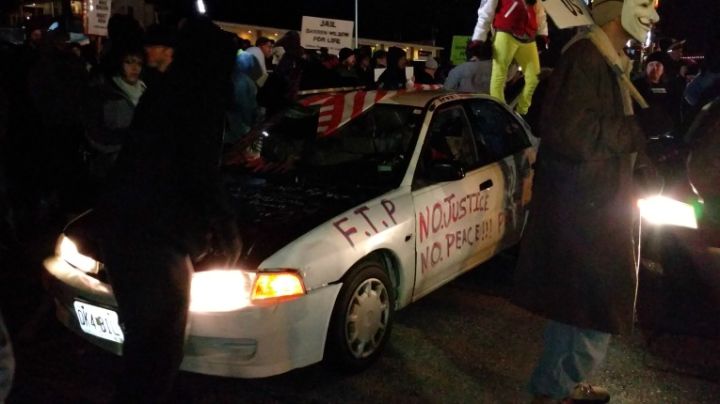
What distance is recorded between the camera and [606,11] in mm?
3266

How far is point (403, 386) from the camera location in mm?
4078

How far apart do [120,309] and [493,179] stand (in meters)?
3.03

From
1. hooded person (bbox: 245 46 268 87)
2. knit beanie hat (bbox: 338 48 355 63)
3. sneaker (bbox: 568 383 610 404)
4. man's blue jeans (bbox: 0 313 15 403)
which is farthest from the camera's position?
knit beanie hat (bbox: 338 48 355 63)

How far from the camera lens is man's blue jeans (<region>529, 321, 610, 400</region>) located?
3348mm

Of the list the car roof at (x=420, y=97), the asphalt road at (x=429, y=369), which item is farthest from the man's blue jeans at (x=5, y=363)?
the car roof at (x=420, y=97)

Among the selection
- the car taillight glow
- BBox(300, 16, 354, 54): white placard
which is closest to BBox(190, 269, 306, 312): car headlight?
the car taillight glow

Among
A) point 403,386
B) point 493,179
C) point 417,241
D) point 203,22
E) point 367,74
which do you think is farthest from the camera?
point 367,74

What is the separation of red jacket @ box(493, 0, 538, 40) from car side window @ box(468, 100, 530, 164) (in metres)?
2.22

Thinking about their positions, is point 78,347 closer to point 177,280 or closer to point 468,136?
point 177,280

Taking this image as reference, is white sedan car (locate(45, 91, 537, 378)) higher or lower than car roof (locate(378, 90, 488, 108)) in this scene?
lower

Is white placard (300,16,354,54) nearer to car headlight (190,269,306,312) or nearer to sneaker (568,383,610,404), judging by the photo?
car headlight (190,269,306,312)

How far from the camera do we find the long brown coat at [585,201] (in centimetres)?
311

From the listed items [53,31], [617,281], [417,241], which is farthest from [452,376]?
[53,31]

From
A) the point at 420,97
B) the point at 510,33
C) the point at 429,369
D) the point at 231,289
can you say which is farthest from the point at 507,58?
the point at 231,289
